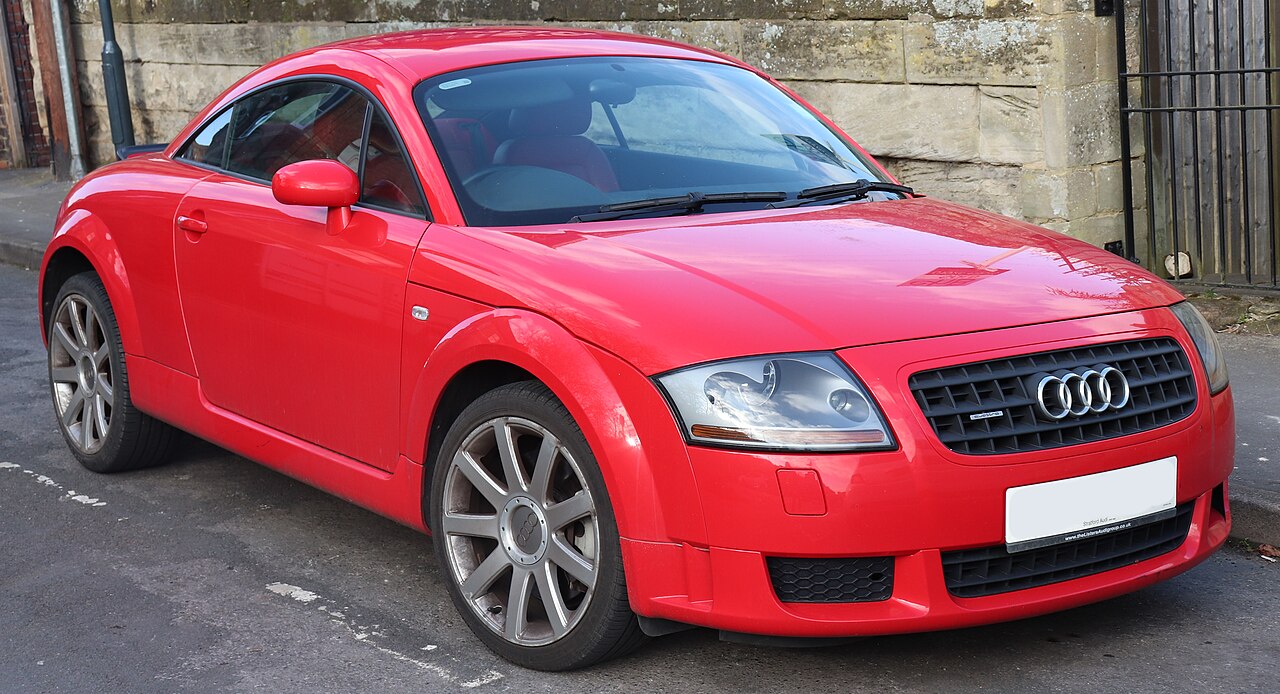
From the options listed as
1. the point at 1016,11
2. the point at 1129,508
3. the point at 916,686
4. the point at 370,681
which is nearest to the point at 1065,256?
the point at 1129,508

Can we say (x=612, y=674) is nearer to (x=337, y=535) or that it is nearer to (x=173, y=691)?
(x=173, y=691)

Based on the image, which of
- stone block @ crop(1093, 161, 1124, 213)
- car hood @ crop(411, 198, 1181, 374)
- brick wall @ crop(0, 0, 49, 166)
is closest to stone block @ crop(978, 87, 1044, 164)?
stone block @ crop(1093, 161, 1124, 213)

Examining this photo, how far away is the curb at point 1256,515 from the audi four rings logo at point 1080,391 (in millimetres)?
1428

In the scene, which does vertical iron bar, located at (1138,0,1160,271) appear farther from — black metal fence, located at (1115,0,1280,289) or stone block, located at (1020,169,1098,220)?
stone block, located at (1020,169,1098,220)

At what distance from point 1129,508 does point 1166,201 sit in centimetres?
495

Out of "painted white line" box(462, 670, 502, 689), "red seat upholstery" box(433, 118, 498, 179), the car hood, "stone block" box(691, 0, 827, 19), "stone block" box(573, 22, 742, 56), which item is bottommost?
"painted white line" box(462, 670, 502, 689)

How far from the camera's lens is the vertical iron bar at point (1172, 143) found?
7.77m

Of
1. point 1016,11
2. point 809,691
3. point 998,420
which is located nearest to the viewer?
point 998,420

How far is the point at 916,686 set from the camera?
11.6ft

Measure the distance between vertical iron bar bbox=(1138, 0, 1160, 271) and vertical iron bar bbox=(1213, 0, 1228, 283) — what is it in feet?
1.08

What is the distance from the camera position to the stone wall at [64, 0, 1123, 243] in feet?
25.2

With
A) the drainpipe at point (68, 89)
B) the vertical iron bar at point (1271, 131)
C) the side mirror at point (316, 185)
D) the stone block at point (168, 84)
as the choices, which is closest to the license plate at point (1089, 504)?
the side mirror at point (316, 185)

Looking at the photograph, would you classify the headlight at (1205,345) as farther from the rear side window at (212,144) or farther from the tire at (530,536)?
the rear side window at (212,144)

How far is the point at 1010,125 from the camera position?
25.8 feet
